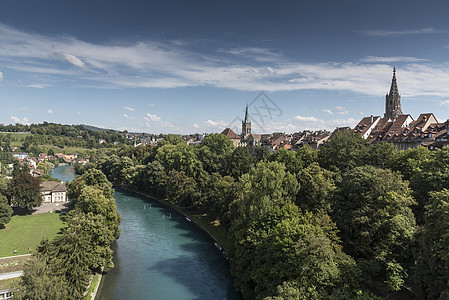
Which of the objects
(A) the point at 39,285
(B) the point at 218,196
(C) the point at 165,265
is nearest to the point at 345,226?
(C) the point at 165,265

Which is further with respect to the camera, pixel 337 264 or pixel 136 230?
pixel 136 230

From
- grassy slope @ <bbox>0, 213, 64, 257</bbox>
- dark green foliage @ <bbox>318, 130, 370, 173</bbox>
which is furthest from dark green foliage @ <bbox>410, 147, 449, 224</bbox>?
grassy slope @ <bbox>0, 213, 64, 257</bbox>

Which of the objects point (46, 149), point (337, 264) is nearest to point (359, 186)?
point (337, 264)

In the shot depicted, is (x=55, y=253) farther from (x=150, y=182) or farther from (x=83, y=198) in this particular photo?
(x=150, y=182)

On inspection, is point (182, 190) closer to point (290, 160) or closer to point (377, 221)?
point (290, 160)

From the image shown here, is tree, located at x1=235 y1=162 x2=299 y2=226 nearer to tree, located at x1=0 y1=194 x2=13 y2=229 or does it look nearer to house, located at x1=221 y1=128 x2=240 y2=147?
tree, located at x1=0 y1=194 x2=13 y2=229

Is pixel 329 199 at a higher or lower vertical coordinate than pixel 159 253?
higher
